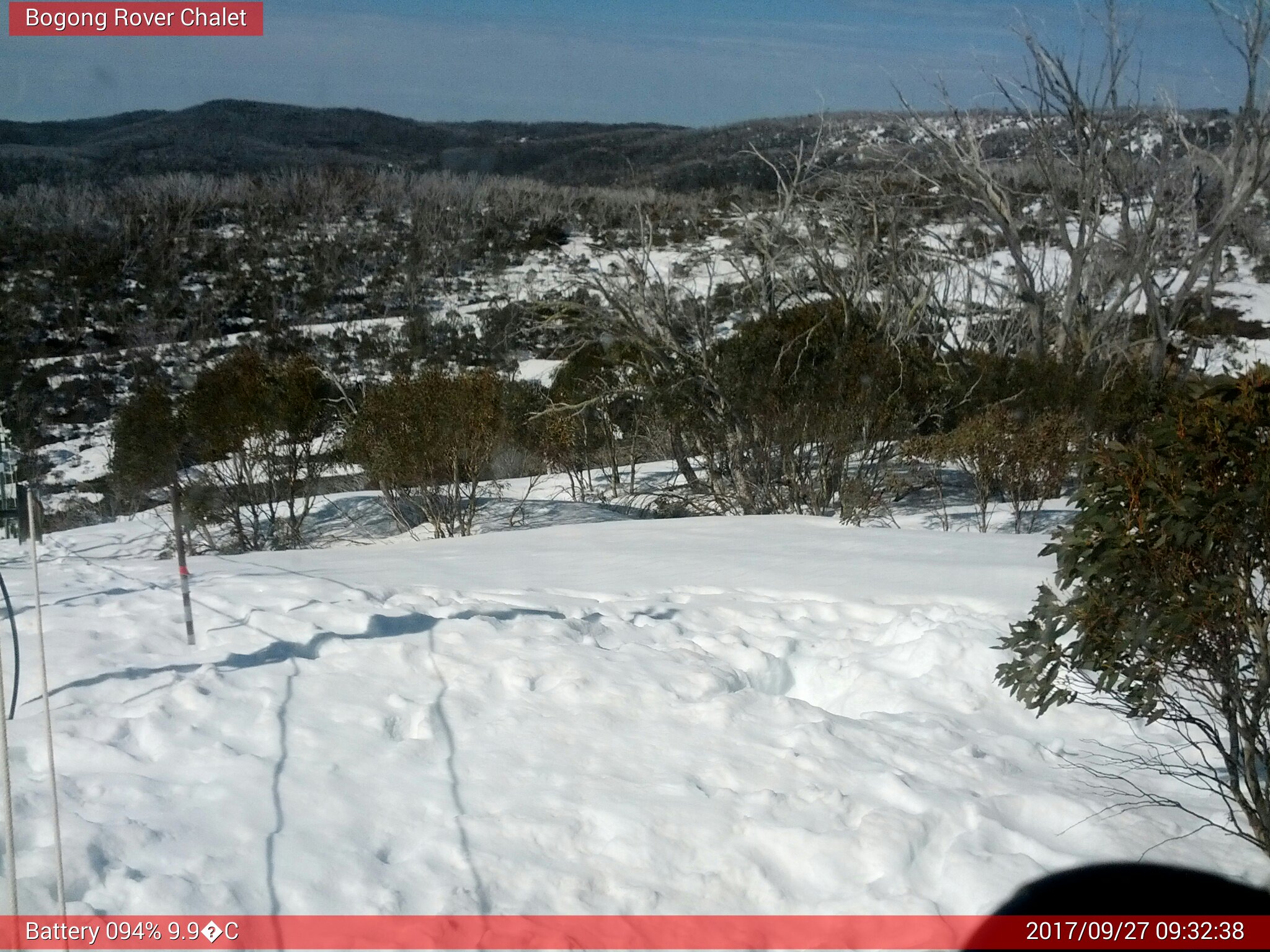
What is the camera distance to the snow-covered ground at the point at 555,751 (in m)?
3.01

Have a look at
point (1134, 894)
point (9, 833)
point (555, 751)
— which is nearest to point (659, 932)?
point (555, 751)

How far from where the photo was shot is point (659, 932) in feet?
9.42

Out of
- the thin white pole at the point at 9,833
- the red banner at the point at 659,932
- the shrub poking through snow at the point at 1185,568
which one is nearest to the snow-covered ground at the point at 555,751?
the red banner at the point at 659,932

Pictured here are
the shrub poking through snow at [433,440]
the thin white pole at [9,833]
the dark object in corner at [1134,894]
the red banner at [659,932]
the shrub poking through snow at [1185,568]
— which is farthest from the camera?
the shrub poking through snow at [433,440]

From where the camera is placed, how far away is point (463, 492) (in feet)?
44.0

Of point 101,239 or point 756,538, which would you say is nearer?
point 756,538

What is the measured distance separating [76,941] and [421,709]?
5.56 ft

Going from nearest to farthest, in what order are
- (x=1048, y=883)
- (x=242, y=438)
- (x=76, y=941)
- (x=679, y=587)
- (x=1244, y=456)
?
(x=76, y=941) → (x=1244, y=456) → (x=1048, y=883) → (x=679, y=587) → (x=242, y=438)

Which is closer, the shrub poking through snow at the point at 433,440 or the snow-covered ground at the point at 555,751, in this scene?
the snow-covered ground at the point at 555,751

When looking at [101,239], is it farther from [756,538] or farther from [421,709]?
[421,709]

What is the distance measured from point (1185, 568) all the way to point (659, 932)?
174 centimetres

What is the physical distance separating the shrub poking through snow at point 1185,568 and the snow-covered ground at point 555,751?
545mm

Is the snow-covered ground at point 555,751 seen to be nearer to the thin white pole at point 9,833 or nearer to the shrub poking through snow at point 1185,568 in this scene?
the thin white pole at point 9,833

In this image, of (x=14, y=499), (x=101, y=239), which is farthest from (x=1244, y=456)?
(x=101, y=239)
